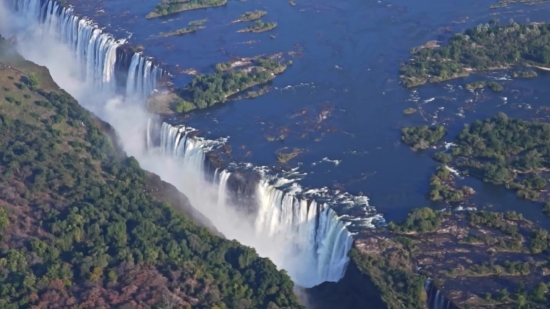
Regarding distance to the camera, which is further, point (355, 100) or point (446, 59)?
point (446, 59)

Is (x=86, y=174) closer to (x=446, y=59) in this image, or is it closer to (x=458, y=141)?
(x=458, y=141)

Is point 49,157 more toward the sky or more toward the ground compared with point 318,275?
more toward the sky

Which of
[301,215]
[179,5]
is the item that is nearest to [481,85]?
[301,215]

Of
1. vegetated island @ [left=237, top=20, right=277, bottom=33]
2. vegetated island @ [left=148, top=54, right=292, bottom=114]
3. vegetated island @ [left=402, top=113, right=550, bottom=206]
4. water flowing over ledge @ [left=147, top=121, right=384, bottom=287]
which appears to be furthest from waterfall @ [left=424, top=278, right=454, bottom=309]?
vegetated island @ [left=237, top=20, right=277, bottom=33]

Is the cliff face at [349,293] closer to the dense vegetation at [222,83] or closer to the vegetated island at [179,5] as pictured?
the dense vegetation at [222,83]

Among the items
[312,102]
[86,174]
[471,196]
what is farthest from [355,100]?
[86,174]

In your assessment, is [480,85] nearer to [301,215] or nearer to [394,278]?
[301,215]

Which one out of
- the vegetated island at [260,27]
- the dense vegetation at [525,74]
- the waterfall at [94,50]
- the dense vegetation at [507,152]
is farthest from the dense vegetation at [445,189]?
the vegetated island at [260,27]

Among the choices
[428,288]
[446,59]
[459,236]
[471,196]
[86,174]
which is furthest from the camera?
[446,59]
